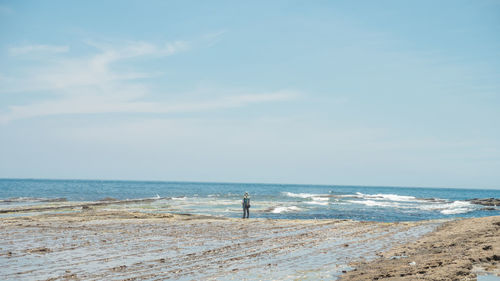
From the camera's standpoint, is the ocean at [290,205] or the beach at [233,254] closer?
the beach at [233,254]

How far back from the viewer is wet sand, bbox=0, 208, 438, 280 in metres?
10.9

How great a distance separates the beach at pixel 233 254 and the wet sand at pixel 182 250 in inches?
1.1

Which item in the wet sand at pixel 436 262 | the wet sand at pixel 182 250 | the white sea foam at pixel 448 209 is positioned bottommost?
the white sea foam at pixel 448 209

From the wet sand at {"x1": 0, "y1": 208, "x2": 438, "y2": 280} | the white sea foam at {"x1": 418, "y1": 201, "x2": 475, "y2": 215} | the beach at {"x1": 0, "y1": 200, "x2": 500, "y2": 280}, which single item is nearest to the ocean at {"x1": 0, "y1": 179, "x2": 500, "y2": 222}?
the white sea foam at {"x1": 418, "y1": 201, "x2": 475, "y2": 215}

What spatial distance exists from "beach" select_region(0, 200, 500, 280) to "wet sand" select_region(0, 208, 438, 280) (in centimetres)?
3

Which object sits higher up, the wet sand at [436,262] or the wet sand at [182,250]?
the wet sand at [436,262]

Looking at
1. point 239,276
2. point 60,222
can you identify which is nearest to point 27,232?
point 60,222

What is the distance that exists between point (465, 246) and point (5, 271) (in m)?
15.0

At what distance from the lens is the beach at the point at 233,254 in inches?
419

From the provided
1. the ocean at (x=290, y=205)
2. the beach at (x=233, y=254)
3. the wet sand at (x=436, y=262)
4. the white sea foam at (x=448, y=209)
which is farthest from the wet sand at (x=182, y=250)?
the white sea foam at (x=448, y=209)

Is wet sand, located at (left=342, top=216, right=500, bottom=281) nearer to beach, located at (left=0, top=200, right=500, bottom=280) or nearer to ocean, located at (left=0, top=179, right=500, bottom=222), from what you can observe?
beach, located at (left=0, top=200, right=500, bottom=280)

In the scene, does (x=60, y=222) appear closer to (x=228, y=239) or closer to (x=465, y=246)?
(x=228, y=239)

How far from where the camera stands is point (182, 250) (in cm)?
1472

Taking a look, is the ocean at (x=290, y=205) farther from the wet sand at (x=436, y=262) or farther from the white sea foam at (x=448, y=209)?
the wet sand at (x=436, y=262)
